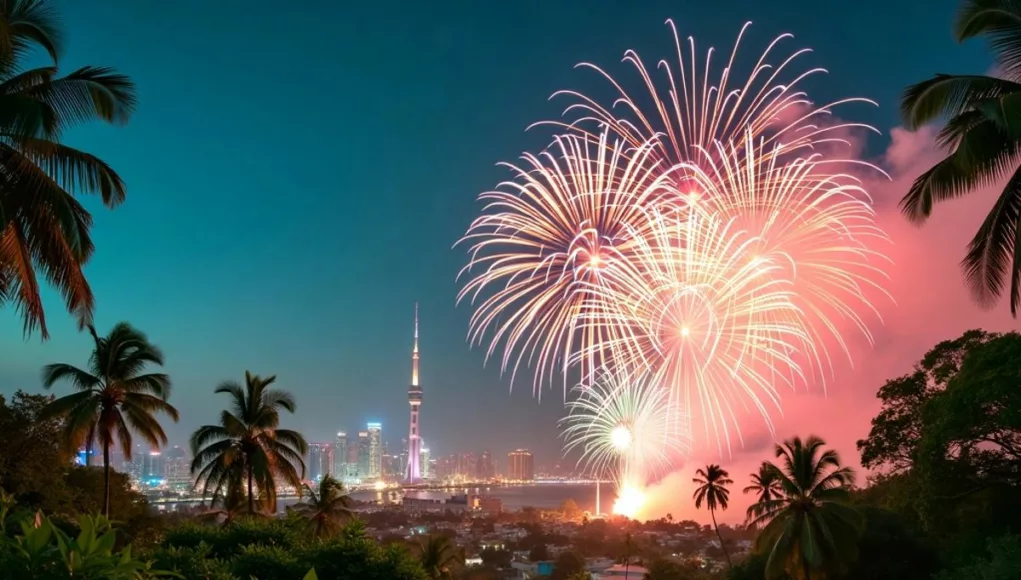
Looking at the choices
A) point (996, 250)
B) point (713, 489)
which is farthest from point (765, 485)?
point (996, 250)

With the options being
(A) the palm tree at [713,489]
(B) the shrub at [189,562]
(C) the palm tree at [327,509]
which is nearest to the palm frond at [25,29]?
(B) the shrub at [189,562]

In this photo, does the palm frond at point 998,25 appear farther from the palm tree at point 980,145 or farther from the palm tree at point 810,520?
the palm tree at point 810,520

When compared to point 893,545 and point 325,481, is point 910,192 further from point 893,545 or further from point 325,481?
point 325,481

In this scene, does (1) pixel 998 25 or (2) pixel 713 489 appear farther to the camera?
(2) pixel 713 489

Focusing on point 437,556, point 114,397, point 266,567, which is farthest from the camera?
Answer: point 437,556

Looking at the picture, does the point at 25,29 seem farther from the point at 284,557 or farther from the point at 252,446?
the point at 252,446

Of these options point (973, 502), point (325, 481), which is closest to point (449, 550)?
point (325, 481)
